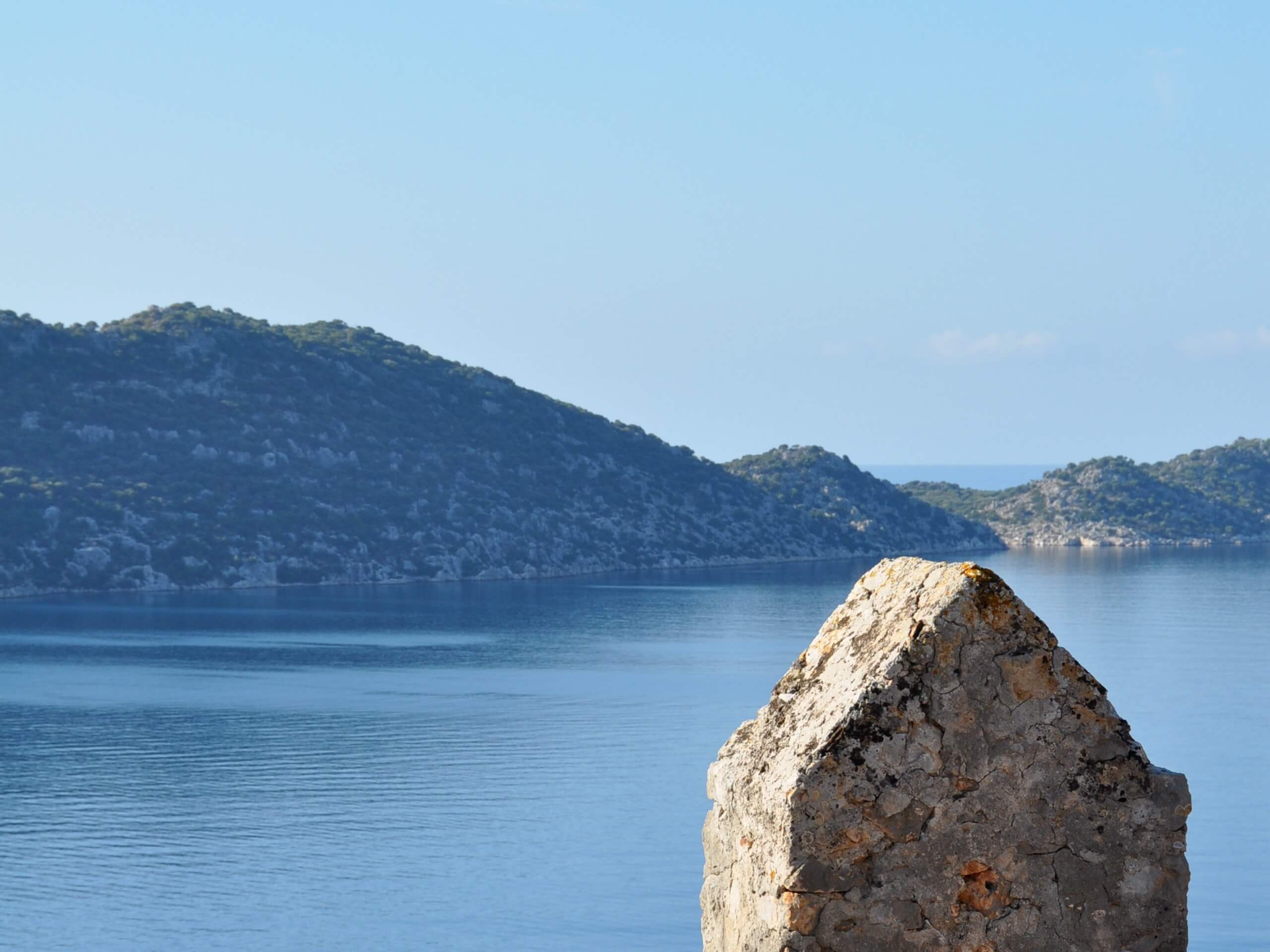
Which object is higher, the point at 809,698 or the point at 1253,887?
the point at 809,698

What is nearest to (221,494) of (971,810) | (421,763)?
(421,763)

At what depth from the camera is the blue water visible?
152 ft

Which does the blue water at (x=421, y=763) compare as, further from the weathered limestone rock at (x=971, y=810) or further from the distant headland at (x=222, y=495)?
the weathered limestone rock at (x=971, y=810)

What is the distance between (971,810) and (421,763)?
66038 mm

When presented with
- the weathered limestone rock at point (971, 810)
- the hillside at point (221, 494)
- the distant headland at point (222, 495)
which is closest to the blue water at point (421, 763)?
the distant headland at point (222, 495)

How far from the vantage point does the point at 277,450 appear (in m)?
184

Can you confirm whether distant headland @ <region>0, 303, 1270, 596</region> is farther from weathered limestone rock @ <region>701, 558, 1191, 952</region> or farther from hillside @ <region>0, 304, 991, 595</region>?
weathered limestone rock @ <region>701, 558, 1191, 952</region>

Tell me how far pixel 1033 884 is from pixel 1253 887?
46.0 meters

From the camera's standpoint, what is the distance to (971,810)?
4797 mm

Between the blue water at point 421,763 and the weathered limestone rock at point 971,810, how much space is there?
37829 millimetres

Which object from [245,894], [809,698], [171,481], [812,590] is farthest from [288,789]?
[171,481]

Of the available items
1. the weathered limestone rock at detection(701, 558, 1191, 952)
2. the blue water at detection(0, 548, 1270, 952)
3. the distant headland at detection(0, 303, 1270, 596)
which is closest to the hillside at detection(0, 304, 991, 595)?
the distant headland at detection(0, 303, 1270, 596)

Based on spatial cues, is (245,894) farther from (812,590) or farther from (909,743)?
(812,590)

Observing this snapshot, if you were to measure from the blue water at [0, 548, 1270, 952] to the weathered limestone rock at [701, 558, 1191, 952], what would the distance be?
37.8m
